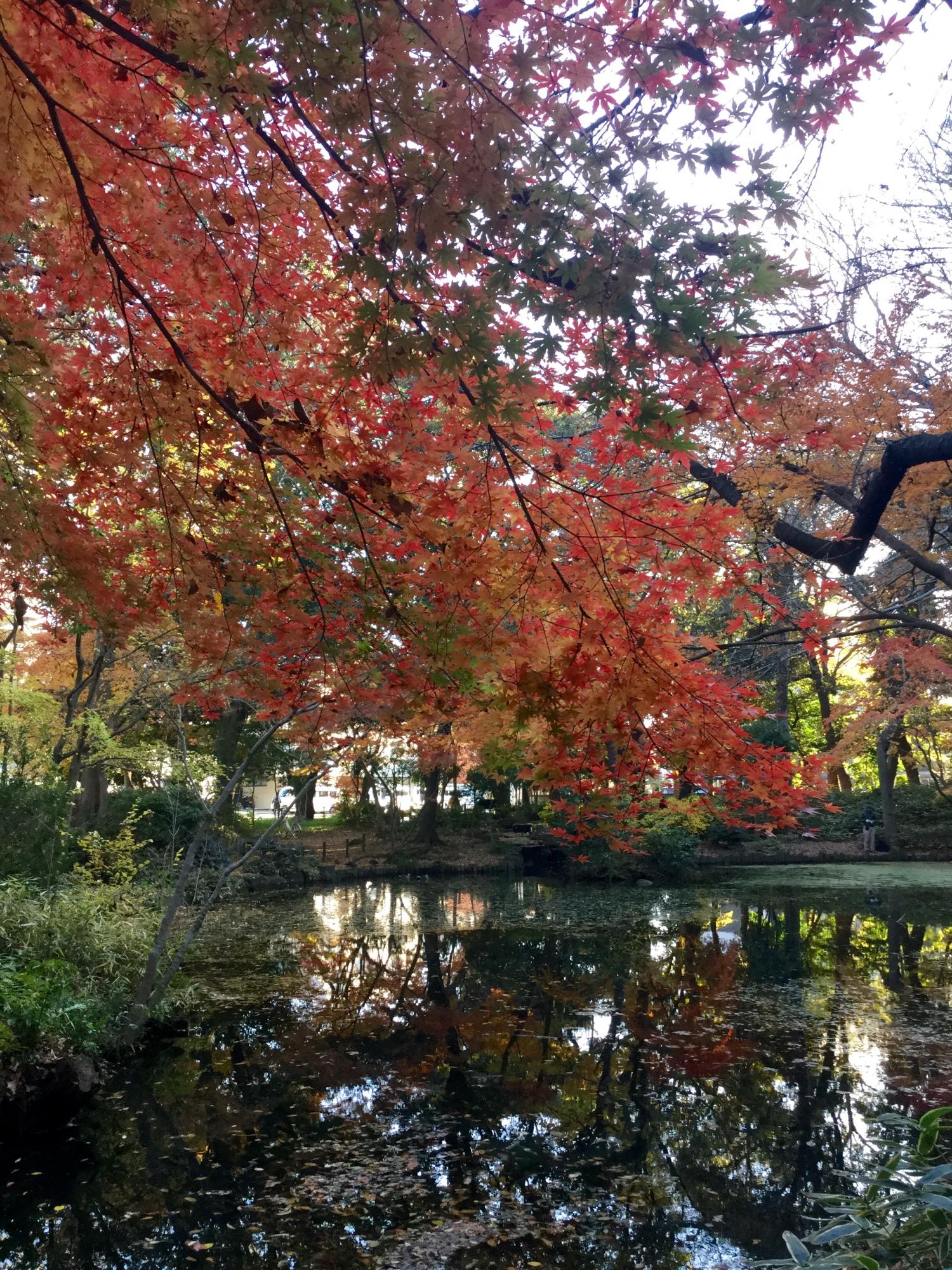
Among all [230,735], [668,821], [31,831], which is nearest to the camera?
[31,831]

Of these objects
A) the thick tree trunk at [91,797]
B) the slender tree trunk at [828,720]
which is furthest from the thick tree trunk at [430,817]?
the slender tree trunk at [828,720]

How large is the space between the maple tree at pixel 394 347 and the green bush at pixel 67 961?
8.34ft

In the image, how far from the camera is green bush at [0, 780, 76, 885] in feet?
24.5

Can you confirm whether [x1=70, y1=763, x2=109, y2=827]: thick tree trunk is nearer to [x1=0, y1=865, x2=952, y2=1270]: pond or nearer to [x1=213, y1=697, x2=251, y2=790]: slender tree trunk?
[x1=213, y1=697, x2=251, y2=790]: slender tree trunk

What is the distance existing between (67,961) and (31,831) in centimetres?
177

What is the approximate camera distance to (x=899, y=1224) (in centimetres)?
239

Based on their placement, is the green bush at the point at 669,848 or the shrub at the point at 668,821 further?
the green bush at the point at 669,848

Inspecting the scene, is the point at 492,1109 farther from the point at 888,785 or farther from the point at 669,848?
the point at 888,785

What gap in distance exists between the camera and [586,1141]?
15.7ft

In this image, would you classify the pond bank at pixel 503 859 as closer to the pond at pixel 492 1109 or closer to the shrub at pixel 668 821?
the shrub at pixel 668 821

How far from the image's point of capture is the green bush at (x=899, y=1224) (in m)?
2.18

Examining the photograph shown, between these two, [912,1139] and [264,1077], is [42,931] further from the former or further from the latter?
[912,1139]

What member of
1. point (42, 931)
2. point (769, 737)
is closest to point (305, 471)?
point (42, 931)

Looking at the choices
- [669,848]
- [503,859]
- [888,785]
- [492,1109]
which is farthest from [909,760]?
[492,1109]
